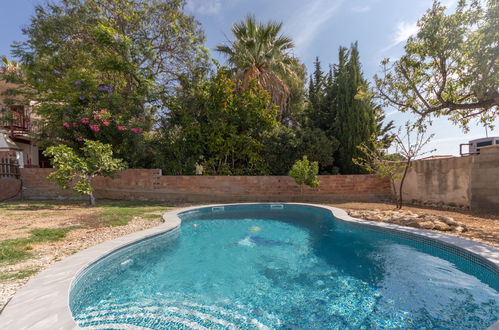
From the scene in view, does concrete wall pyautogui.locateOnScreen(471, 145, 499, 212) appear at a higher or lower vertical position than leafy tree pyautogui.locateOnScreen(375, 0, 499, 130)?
lower

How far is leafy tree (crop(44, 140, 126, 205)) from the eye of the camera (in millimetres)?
8391

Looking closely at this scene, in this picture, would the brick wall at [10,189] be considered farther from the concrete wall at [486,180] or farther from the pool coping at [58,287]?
the concrete wall at [486,180]

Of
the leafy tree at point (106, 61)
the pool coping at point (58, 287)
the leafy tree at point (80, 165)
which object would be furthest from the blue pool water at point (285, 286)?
the leafy tree at point (106, 61)

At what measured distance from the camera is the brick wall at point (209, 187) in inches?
444

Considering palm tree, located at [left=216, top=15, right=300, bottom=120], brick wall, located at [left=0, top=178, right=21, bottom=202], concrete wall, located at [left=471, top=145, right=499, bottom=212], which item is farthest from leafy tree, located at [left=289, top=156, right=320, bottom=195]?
brick wall, located at [left=0, top=178, right=21, bottom=202]

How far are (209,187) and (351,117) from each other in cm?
920

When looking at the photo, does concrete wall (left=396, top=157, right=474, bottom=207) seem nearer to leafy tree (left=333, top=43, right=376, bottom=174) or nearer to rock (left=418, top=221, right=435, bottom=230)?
leafy tree (left=333, top=43, right=376, bottom=174)

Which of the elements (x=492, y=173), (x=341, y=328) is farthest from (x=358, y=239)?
(x=492, y=173)

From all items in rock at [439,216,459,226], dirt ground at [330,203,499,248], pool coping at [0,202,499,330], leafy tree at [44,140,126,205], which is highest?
leafy tree at [44,140,126,205]

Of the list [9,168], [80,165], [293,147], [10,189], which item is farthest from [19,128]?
[293,147]

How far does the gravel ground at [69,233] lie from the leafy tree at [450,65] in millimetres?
3561

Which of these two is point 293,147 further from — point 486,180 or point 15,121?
point 15,121

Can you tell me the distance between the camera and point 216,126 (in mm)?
11586

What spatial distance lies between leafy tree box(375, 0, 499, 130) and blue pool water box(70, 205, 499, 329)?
16.9 ft
